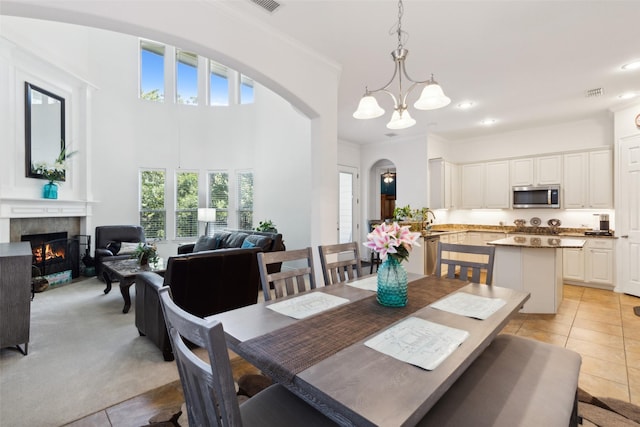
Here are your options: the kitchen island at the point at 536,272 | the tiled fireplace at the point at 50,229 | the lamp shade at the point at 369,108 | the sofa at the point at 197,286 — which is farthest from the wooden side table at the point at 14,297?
the kitchen island at the point at 536,272

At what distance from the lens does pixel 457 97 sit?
14.2 feet

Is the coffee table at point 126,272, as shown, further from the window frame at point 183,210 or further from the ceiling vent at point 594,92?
the ceiling vent at point 594,92

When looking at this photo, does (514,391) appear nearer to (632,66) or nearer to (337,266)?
(337,266)

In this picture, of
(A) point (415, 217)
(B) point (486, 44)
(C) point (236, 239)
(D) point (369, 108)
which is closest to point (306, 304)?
(D) point (369, 108)

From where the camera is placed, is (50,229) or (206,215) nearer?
(50,229)

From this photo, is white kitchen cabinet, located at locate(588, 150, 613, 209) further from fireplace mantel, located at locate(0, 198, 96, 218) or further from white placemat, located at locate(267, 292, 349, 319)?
fireplace mantel, located at locate(0, 198, 96, 218)

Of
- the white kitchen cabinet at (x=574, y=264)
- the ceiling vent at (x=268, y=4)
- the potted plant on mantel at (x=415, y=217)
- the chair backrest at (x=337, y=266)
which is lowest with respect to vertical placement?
the white kitchen cabinet at (x=574, y=264)

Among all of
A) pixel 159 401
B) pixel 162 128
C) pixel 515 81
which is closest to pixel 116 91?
pixel 162 128

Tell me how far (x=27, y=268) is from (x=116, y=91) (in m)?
5.47

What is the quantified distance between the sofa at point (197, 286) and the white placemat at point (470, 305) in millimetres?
2079

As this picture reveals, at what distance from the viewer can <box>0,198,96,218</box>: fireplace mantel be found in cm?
426

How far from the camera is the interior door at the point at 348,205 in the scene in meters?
7.18

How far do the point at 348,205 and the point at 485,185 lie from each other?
301 cm

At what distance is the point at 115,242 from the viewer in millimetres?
5875
